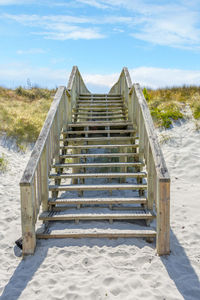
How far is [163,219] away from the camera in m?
3.41

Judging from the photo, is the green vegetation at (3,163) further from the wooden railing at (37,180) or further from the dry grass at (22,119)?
the wooden railing at (37,180)

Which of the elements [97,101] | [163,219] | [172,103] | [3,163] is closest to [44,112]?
[97,101]

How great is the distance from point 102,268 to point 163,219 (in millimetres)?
1024

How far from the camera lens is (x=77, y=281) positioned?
9.52 ft

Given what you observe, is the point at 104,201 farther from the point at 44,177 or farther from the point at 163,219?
the point at 163,219

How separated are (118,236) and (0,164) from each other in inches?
191

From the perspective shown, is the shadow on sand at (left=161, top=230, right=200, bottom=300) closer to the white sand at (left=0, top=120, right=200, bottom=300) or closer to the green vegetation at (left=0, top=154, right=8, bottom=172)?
the white sand at (left=0, top=120, right=200, bottom=300)

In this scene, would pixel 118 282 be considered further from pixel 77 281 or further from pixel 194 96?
pixel 194 96

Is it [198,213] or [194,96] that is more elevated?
[194,96]

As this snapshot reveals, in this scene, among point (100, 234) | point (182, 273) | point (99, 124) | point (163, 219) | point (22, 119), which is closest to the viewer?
point (182, 273)

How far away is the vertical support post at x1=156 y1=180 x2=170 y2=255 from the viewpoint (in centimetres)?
336

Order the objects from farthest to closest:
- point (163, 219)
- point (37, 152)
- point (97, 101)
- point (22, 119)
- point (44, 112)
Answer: point (44, 112), point (22, 119), point (97, 101), point (37, 152), point (163, 219)

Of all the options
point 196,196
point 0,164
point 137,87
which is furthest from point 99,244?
point 0,164

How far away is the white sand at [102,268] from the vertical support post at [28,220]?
147mm
